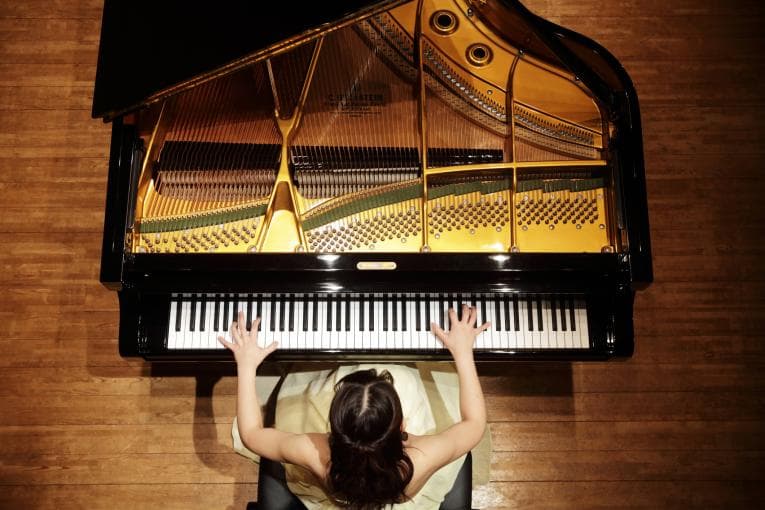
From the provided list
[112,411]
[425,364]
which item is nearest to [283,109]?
[425,364]

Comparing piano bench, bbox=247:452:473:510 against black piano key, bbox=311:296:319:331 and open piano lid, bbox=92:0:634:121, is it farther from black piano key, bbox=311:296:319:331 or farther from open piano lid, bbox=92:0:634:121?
open piano lid, bbox=92:0:634:121

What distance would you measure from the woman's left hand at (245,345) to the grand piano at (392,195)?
0.16 feet

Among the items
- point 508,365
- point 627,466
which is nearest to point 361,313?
point 508,365

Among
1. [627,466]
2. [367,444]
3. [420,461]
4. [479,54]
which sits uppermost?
[479,54]

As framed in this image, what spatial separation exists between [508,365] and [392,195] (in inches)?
53.8

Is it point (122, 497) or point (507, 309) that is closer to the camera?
point (507, 309)

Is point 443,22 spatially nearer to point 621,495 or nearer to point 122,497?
point 621,495

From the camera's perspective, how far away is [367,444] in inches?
68.7

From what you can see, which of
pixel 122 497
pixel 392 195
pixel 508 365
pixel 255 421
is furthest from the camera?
pixel 508 365

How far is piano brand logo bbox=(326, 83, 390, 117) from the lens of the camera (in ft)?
7.70

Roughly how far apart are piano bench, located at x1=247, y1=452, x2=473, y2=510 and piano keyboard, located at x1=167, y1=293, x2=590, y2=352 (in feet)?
1.59

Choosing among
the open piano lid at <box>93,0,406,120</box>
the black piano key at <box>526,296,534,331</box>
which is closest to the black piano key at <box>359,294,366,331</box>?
the black piano key at <box>526,296,534,331</box>

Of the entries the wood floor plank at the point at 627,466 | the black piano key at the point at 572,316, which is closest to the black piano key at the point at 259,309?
the black piano key at the point at 572,316

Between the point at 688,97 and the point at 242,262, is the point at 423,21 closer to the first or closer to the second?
the point at 242,262
